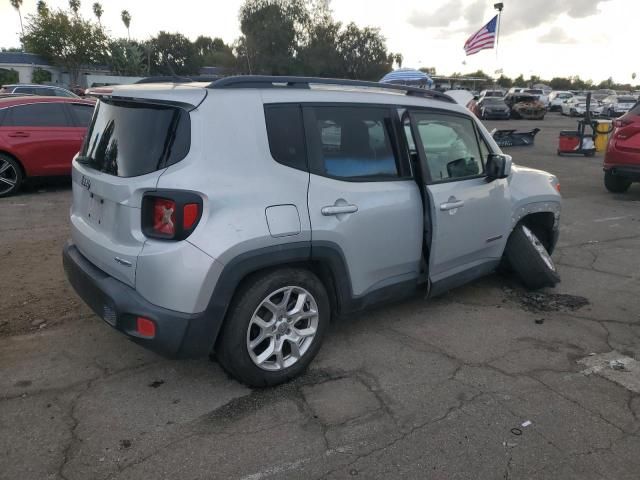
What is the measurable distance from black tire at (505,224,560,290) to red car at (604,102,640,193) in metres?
5.07

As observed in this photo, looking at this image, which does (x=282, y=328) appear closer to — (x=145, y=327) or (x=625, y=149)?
(x=145, y=327)

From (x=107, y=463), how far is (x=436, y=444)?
165cm

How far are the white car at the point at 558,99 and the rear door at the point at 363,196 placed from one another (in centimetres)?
4309

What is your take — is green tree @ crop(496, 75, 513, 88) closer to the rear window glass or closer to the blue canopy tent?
the blue canopy tent

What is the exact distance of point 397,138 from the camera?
367cm

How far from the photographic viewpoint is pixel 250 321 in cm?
296

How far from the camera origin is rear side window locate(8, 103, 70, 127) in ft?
27.4

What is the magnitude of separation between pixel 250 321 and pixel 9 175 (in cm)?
717

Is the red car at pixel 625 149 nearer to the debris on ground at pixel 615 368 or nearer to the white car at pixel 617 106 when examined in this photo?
the debris on ground at pixel 615 368

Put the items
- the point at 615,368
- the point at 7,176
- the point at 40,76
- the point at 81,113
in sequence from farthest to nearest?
the point at 40,76
the point at 81,113
the point at 7,176
the point at 615,368

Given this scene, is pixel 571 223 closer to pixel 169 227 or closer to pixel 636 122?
pixel 636 122

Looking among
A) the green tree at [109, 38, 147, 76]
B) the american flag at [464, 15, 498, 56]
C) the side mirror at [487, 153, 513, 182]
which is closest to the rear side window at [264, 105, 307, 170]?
the side mirror at [487, 153, 513, 182]

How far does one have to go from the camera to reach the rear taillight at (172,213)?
8.81 ft

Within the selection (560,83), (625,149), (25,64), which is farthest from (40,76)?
(560,83)
